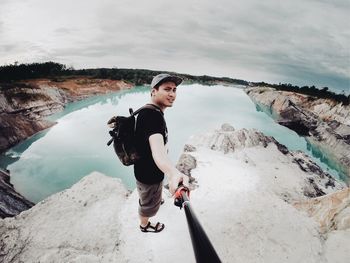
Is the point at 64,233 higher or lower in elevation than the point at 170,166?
lower

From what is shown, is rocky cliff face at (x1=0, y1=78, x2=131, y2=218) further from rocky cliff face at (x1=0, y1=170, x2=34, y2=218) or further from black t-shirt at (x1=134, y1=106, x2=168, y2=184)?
black t-shirt at (x1=134, y1=106, x2=168, y2=184)

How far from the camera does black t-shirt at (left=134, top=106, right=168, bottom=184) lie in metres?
3.17

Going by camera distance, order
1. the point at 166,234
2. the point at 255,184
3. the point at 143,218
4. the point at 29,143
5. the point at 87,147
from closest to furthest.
A: 1. the point at 143,218
2. the point at 166,234
3. the point at 255,184
4. the point at 87,147
5. the point at 29,143

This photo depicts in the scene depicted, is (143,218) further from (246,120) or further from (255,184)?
(246,120)

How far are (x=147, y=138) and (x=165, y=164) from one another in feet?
2.14

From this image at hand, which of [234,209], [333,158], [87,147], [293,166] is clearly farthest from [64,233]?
[333,158]

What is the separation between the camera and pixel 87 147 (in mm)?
22500

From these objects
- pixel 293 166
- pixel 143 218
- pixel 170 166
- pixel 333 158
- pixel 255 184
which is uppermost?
pixel 170 166

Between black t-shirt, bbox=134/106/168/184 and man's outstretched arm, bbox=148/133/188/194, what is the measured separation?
0.14m

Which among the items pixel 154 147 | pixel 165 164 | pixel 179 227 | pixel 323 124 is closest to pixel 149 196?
pixel 154 147

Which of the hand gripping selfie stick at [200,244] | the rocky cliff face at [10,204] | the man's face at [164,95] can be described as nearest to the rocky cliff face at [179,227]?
the rocky cliff face at [10,204]

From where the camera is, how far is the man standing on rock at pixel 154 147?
2.69 meters

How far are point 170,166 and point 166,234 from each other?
5.06 metres

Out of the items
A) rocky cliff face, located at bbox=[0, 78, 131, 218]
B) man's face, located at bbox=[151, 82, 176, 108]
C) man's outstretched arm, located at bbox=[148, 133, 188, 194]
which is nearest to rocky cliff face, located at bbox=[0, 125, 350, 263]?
rocky cliff face, located at bbox=[0, 78, 131, 218]
